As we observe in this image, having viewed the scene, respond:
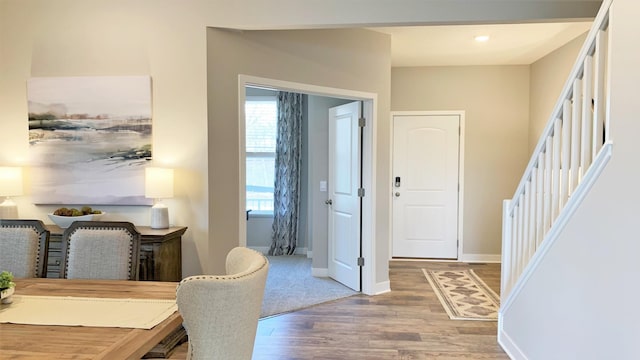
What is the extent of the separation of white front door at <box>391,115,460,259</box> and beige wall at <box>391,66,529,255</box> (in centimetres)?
17

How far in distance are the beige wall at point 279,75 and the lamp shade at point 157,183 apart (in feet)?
1.07

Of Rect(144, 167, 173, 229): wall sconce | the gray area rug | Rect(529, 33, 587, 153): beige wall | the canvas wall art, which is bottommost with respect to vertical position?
the gray area rug

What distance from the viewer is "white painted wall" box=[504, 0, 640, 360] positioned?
1.65m

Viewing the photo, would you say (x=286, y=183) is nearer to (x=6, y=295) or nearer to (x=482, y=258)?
(x=482, y=258)

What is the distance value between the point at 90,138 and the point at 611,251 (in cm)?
338

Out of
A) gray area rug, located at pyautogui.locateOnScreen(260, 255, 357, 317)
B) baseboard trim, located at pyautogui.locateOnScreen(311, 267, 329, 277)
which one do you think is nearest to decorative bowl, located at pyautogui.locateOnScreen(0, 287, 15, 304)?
gray area rug, located at pyautogui.locateOnScreen(260, 255, 357, 317)

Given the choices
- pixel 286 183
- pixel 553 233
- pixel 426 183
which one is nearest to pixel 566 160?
pixel 553 233

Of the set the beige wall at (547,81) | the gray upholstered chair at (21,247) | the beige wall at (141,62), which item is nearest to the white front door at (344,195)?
the beige wall at (141,62)

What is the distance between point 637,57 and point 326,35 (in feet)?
8.35

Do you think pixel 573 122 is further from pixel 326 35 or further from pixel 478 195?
pixel 478 195

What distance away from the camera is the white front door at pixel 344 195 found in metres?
4.08

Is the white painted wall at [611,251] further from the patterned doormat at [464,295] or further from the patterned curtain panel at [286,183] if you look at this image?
the patterned curtain panel at [286,183]

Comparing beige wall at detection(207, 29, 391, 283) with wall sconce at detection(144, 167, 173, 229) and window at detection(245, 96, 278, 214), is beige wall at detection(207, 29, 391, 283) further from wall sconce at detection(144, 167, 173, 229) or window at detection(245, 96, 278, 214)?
window at detection(245, 96, 278, 214)

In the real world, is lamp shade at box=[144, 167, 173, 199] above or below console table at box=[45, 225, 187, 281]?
above
